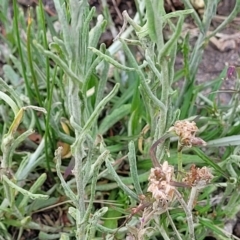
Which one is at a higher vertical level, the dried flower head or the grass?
the dried flower head

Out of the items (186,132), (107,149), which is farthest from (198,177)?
(107,149)

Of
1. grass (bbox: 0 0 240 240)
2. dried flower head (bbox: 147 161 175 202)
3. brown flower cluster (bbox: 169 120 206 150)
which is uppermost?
brown flower cluster (bbox: 169 120 206 150)

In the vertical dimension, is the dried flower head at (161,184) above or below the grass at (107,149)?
above

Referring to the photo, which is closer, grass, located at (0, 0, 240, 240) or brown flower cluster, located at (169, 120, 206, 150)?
brown flower cluster, located at (169, 120, 206, 150)

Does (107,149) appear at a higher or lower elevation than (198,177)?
lower

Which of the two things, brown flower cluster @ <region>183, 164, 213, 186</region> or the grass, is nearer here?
brown flower cluster @ <region>183, 164, 213, 186</region>

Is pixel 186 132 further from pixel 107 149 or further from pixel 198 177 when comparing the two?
pixel 107 149

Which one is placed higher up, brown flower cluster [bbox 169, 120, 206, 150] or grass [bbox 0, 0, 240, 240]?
brown flower cluster [bbox 169, 120, 206, 150]

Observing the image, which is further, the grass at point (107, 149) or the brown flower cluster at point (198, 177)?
the grass at point (107, 149)

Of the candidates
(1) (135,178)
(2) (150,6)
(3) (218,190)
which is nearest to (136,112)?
(3) (218,190)
